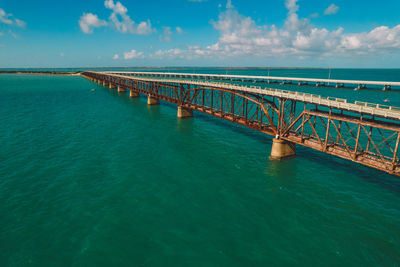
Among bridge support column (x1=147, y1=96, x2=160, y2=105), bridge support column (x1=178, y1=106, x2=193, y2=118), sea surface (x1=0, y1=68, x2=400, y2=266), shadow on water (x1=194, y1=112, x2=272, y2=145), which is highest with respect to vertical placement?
bridge support column (x1=147, y1=96, x2=160, y2=105)

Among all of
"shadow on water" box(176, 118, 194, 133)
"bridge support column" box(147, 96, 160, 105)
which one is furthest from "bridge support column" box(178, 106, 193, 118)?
"bridge support column" box(147, 96, 160, 105)

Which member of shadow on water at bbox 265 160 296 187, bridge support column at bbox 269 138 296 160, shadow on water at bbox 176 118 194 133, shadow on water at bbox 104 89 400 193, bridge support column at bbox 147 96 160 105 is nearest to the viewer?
shadow on water at bbox 104 89 400 193

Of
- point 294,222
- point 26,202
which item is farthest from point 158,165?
point 294,222

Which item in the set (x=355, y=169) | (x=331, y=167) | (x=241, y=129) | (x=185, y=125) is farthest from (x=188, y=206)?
(x=185, y=125)

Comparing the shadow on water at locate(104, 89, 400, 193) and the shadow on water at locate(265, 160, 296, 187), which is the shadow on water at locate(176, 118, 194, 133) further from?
the shadow on water at locate(265, 160, 296, 187)

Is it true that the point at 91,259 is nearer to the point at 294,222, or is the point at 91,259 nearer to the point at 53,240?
the point at 53,240

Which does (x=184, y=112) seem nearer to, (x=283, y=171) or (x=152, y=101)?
(x=152, y=101)

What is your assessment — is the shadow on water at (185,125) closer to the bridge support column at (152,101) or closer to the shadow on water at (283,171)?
the shadow on water at (283,171)
